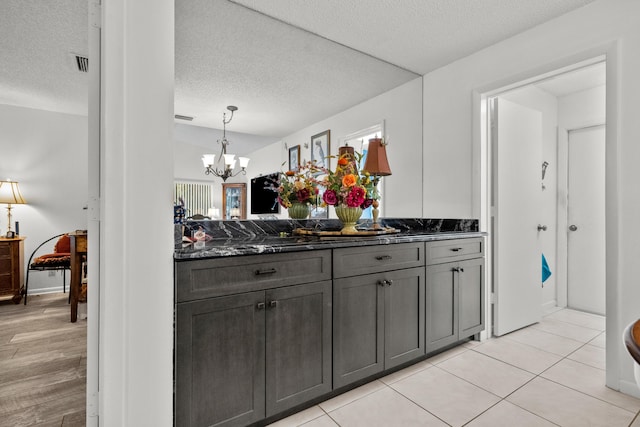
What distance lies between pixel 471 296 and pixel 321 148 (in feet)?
5.56

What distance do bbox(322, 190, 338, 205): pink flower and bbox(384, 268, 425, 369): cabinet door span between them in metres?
0.63

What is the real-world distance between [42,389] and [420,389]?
227cm

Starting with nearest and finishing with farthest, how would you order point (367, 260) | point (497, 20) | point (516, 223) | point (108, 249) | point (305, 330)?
point (108, 249) < point (305, 330) < point (367, 260) < point (497, 20) < point (516, 223)

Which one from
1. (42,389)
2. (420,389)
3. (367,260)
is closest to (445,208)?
(367,260)

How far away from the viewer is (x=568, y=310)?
3.43 metres

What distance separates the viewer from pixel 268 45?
214 cm

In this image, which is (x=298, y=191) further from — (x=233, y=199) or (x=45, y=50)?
(x=45, y=50)

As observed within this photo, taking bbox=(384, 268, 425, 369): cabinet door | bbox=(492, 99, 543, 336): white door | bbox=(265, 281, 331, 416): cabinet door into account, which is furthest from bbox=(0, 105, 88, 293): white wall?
bbox=(492, 99, 543, 336): white door

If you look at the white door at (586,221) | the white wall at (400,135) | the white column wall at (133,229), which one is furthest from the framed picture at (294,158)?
the white door at (586,221)

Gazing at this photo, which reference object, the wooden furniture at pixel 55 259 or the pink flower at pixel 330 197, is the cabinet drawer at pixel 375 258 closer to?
the pink flower at pixel 330 197

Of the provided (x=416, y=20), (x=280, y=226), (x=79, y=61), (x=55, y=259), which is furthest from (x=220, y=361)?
(x=55, y=259)

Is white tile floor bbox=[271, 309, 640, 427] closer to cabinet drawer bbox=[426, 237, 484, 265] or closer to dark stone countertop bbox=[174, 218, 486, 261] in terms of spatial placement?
cabinet drawer bbox=[426, 237, 484, 265]

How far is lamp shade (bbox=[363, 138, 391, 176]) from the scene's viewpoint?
2.48 meters

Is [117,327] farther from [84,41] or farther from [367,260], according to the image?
[84,41]
